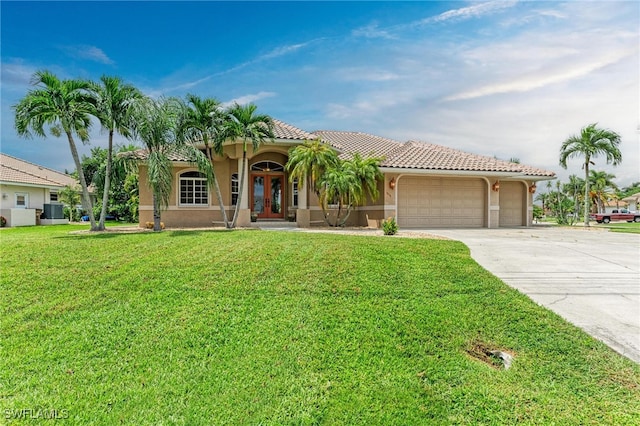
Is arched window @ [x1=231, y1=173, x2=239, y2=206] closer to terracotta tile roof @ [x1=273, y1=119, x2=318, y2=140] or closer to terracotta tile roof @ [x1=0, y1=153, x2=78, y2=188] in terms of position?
terracotta tile roof @ [x1=273, y1=119, x2=318, y2=140]

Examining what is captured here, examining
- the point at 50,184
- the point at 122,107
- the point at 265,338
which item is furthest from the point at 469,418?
the point at 50,184

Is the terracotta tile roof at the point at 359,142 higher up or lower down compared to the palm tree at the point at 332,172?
higher up

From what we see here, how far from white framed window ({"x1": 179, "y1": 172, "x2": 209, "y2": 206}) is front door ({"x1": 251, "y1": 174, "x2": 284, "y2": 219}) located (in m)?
2.64

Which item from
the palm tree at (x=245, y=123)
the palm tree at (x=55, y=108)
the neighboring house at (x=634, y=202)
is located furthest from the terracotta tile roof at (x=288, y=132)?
the neighboring house at (x=634, y=202)

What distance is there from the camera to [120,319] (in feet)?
17.4

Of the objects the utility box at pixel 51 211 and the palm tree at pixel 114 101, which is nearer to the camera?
the palm tree at pixel 114 101

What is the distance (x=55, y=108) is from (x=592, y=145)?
29.6 metres

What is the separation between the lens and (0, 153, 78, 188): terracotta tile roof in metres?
25.7

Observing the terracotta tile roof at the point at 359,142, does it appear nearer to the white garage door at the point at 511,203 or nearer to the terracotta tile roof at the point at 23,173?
the white garage door at the point at 511,203

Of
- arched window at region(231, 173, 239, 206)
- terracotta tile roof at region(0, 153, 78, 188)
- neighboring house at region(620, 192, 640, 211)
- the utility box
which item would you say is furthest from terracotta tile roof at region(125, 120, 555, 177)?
neighboring house at region(620, 192, 640, 211)

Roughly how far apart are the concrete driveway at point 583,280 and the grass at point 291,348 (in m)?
0.47

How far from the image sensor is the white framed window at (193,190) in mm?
19188

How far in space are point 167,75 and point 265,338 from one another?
55.4 feet

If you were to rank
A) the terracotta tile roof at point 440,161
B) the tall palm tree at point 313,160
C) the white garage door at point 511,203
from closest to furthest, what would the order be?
1. the tall palm tree at point 313,160
2. the terracotta tile roof at point 440,161
3. the white garage door at point 511,203
